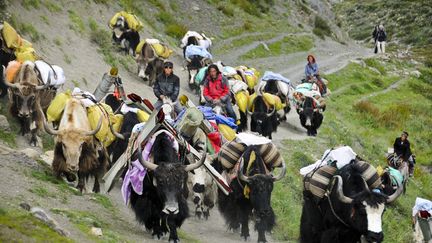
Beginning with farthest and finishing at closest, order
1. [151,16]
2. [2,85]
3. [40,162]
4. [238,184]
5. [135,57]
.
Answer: [151,16] → [135,57] → [2,85] → [40,162] → [238,184]

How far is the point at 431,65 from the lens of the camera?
47781 mm

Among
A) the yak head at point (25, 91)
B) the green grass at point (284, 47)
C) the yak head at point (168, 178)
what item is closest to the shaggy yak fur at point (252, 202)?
the yak head at point (168, 178)

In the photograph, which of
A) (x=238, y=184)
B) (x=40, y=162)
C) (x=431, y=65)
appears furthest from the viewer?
(x=431, y=65)

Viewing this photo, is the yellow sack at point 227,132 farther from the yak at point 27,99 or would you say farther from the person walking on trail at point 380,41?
the person walking on trail at point 380,41

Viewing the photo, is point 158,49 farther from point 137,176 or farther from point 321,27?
point 321,27

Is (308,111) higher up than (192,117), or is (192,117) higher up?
(192,117)

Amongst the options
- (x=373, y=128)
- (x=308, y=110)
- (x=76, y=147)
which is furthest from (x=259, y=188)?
(x=373, y=128)

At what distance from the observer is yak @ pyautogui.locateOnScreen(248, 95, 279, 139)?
61.4 feet

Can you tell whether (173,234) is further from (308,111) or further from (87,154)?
(308,111)

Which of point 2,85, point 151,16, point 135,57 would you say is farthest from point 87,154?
point 151,16

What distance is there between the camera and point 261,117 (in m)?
18.8

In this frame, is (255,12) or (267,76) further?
(255,12)

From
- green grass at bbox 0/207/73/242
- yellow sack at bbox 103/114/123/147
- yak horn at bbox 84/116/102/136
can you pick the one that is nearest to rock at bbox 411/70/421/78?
yellow sack at bbox 103/114/123/147

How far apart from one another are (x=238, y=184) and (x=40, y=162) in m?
3.06
